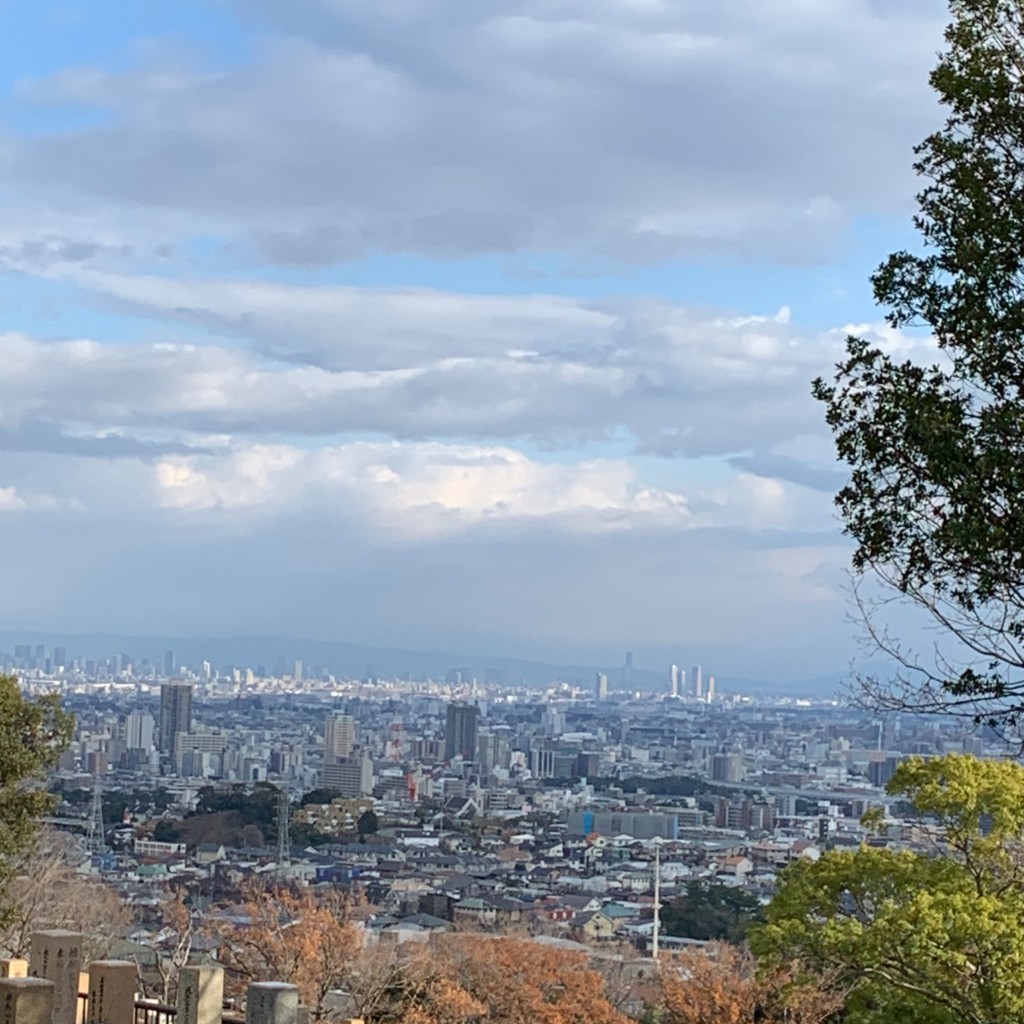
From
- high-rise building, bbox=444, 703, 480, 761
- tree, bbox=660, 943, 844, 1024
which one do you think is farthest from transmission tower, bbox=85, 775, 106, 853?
high-rise building, bbox=444, 703, 480, 761

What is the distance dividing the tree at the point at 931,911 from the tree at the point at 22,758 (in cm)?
522

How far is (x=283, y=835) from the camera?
38344 mm

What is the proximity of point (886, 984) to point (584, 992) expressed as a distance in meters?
5.53

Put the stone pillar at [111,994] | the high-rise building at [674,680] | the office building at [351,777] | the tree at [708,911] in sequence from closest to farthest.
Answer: the stone pillar at [111,994] < the tree at [708,911] < the office building at [351,777] < the high-rise building at [674,680]

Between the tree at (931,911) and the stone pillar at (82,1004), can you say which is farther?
the tree at (931,911)

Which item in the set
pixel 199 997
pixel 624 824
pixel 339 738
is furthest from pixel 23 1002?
pixel 339 738

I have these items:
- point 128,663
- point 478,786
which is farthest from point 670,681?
point 478,786

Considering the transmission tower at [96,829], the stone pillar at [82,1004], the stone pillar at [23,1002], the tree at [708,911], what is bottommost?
the transmission tower at [96,829]

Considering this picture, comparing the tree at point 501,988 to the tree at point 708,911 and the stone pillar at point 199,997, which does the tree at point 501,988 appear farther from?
the tree at point 708,911

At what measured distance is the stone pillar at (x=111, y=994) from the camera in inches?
322

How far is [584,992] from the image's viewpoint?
1513cm

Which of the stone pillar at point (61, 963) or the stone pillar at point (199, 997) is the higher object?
the stone pillar at point (61, 963)

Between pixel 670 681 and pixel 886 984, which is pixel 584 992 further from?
pixel 670 681

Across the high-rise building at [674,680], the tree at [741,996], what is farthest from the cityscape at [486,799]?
the high-rise building at [674,680]
